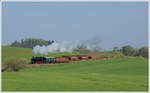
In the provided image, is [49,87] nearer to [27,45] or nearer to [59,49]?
[59,49]

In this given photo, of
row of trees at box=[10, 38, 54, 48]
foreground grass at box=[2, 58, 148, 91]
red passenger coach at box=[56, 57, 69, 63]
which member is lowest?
red passenger coach at box=[56, 57, 69, 63]

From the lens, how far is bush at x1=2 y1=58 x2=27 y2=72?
36406mm

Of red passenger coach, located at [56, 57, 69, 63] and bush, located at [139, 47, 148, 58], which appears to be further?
bush, located at [139, 47, 148, 58]

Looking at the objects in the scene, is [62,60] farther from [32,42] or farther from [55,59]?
[32,42]

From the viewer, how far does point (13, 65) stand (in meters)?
Answer: 37.1

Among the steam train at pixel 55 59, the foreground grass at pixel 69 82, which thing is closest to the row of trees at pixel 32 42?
the steam train at pixel 55 59

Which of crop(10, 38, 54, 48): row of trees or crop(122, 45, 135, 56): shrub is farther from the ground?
crop(10, 38, 54, 48): row of trees

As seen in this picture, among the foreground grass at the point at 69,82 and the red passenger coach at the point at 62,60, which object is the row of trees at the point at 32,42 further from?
the foreground grass at the point at 69,82

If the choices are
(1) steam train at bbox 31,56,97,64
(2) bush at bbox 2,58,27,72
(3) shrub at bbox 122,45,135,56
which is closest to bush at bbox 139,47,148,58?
(3) shrub at bbox 122,45,135,56

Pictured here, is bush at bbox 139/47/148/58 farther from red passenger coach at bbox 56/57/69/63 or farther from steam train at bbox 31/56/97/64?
red passenger coach at bbox 56/57/69/63

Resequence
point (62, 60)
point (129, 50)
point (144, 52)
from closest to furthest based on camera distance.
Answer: point (62, 60), point (144, 52), point (129, 50)

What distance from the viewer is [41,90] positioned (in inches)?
513

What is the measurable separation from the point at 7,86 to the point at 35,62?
40.2 meters

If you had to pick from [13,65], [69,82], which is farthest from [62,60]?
[69,82]
